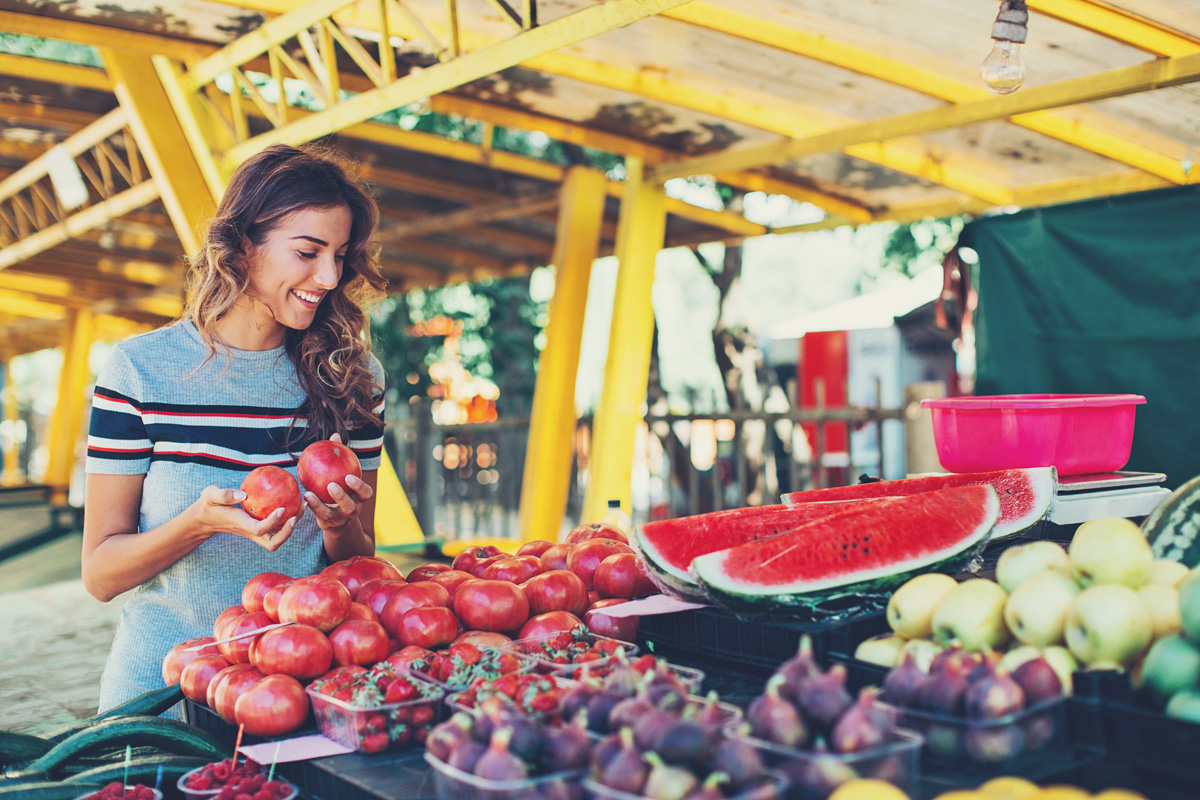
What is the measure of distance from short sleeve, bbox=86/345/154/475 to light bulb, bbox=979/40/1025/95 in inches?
134

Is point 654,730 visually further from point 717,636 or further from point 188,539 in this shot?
point 188,539

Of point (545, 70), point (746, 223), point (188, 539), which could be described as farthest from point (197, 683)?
point (746, 223)

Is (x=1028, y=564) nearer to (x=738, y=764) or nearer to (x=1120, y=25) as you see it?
(x=738, y=764)

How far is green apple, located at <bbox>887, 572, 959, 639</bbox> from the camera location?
5.45ft

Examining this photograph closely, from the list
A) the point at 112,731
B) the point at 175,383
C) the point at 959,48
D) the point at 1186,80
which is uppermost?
the point at 959,48

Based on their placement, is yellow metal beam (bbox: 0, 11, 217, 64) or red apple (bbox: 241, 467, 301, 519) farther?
yellow metal beam (bbox: 0, 11, 217, 64)

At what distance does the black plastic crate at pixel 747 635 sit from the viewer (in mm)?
1729

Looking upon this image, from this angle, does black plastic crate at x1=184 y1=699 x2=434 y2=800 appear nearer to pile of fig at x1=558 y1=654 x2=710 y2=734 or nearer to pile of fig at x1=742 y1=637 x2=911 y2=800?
pile of fig at x1=558 y1=654 x2=710 y2=734

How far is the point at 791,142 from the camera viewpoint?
231 inches

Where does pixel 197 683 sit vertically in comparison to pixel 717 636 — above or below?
below

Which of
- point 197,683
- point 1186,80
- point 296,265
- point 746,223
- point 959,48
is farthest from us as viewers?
point 746,223

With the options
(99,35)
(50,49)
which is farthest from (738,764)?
(50,49)

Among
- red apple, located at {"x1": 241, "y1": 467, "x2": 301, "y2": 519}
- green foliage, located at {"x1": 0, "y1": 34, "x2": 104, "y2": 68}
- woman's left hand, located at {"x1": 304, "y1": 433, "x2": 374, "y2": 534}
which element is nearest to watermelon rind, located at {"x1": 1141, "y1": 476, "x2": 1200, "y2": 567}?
woman's left hand, located at {"x1": 304, "y1": 433, "x2": 374, "y2": 534}

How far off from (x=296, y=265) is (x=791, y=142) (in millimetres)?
4165
